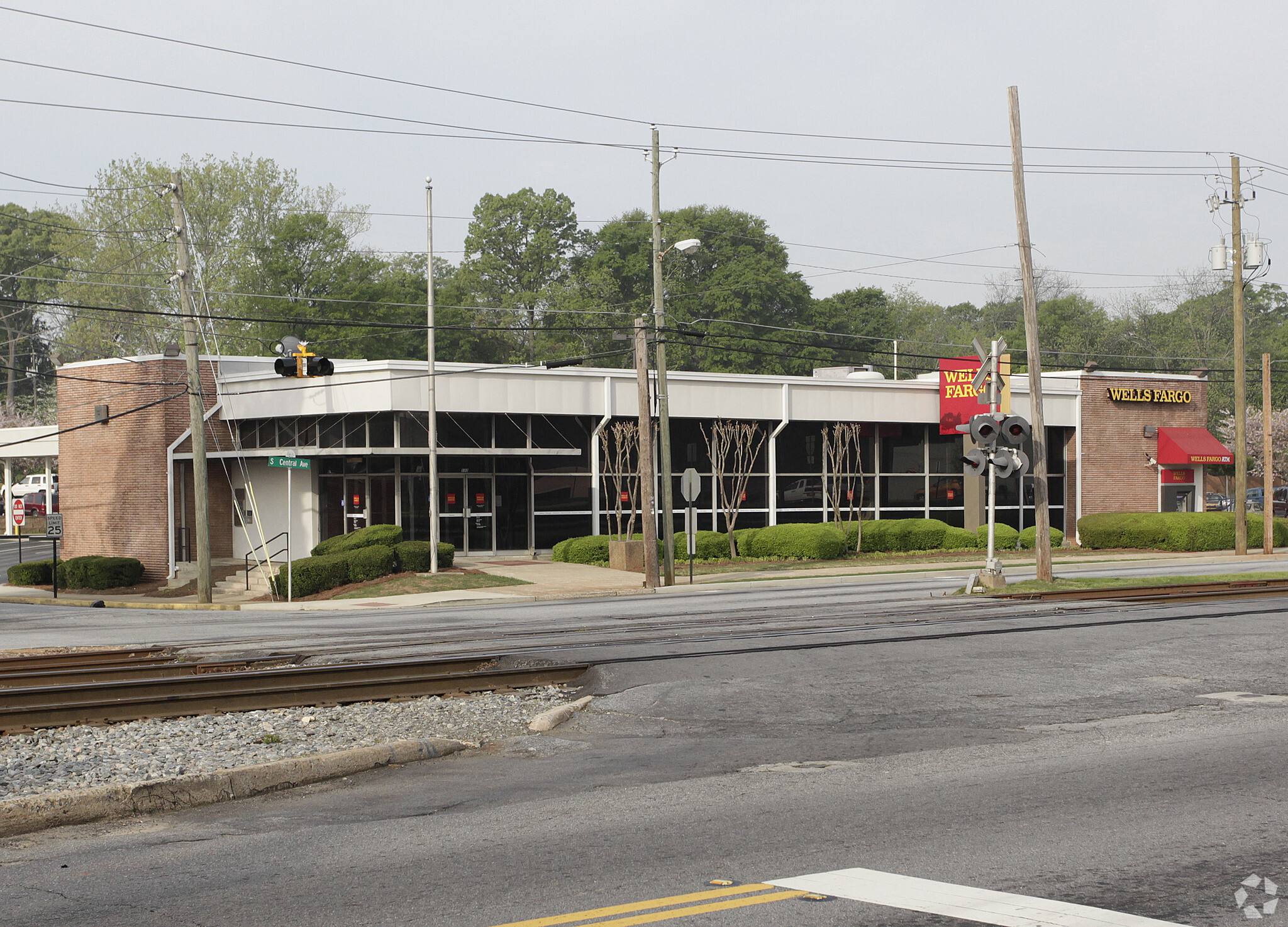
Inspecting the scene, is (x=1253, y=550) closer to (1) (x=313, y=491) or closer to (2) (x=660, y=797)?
(1) (x=313, y=491)

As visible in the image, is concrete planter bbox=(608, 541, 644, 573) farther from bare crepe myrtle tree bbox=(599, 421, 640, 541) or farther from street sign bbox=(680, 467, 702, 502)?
street sign bbox=(680, 467, 702, 502)

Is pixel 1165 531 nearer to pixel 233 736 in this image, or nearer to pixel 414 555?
pixel 414 555

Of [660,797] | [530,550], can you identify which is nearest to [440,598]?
[530,550]

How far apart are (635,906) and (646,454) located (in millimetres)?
23444

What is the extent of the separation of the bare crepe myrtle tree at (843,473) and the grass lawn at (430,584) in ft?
41.3

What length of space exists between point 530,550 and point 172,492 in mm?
10369

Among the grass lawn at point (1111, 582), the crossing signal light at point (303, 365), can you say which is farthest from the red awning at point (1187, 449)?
the crossing signal light at point (303, 365)

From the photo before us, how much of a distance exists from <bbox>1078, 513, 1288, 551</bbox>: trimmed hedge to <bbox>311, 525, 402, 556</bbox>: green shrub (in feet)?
75.3

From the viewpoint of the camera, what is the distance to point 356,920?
5211mm

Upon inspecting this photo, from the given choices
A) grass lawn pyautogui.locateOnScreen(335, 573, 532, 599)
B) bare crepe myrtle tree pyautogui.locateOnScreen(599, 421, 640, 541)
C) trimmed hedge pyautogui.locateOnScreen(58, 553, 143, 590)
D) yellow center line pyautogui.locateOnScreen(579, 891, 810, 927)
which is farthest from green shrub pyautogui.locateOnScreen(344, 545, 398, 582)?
yellow center line pyautogui.locateOnScreen(579, 891, 810, 927)

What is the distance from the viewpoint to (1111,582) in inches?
953

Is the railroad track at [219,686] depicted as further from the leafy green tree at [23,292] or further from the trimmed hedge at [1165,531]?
the leafy green tree at [23,292]

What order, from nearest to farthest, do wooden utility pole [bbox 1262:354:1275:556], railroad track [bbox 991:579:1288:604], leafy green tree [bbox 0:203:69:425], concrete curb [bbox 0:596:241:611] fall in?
railroad track [bbox 991:579:1288:604]
concrete curb [bbox 0:596:241:611]
wooden utility pole [bbox 1262:354:1275:556]
leafy green tree [bbox 0:203:69:425]

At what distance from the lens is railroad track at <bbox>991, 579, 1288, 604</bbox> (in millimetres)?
20656
